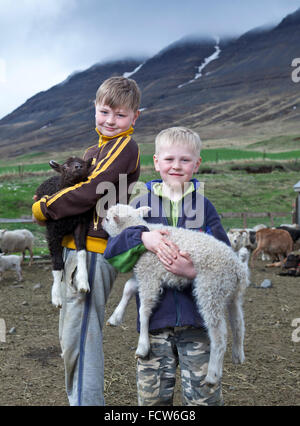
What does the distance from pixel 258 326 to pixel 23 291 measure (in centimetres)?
483

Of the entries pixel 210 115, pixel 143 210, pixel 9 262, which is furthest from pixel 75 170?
pixel 210 115

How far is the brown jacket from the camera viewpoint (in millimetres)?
2691

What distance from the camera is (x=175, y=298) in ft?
8.68

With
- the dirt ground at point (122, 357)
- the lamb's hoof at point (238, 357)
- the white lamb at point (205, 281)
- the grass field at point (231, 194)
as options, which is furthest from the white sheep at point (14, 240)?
the lamb's hoof at point (238, 357)

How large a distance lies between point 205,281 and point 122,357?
3150 mm

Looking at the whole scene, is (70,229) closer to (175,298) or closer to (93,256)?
(93,256)

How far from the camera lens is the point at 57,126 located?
182875 mm

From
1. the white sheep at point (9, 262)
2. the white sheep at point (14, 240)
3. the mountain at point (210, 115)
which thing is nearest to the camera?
the white sheep at point (9, 262)

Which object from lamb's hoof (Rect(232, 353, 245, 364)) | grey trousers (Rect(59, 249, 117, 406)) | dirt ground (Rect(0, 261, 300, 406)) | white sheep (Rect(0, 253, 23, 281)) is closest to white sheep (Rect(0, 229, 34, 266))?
white sheep (Rect(0, 253, 23, 281))

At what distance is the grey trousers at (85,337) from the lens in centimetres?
277

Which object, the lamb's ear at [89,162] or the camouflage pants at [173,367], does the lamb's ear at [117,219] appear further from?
the camouflage pants at [173,367]

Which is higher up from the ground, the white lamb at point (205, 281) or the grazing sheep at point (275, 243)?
the white lamb at point (205, 281)
